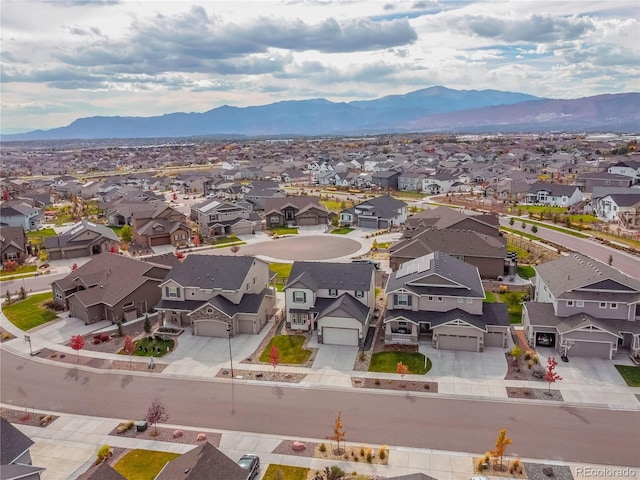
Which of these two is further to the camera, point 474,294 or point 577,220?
point 577,220

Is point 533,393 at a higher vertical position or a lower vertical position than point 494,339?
lower

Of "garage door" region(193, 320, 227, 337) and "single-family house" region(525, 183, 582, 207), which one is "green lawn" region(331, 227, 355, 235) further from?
"single-family house" region(525, 183, 582, 207)

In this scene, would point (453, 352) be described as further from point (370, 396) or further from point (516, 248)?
point (516, 248)

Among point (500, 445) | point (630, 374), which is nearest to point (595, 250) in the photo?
point (630, 374)

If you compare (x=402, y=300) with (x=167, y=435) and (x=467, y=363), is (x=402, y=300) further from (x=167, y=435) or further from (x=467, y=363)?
(x=167, y=435)

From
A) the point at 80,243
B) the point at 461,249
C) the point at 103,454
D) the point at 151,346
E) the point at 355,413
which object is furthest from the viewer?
the point at 80,243

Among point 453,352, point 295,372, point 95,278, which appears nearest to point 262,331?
point 295,372

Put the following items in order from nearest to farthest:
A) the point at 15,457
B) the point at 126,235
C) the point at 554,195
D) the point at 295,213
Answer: the point at 15,457
the point at 126,235
the point at 295,213
the point at 554,195

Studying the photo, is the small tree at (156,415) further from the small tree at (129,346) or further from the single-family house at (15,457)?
the small tree at (129,346)
